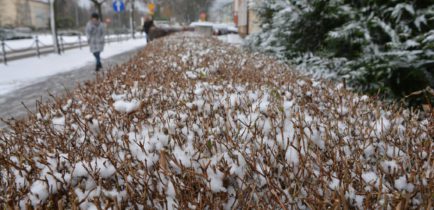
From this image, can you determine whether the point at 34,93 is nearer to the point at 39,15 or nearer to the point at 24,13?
the point at 24,13

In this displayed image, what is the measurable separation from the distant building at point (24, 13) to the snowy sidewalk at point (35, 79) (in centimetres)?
4149

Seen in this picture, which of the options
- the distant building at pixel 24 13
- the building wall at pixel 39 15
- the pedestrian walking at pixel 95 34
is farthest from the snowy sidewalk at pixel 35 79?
the building wall at pixel 39 15

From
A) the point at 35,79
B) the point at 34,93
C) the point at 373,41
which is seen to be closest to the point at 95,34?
the point at 35,79

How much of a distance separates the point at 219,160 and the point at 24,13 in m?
64.9

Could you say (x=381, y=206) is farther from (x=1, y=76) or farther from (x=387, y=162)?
(x=1, y=76)

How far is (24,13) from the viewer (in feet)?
185

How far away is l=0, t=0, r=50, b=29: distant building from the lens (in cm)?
5225

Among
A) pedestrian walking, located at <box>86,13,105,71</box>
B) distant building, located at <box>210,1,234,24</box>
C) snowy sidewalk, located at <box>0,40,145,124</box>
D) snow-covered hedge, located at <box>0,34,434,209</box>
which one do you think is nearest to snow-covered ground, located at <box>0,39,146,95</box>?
snowy sidewalk, located at <box>0,40,145,124</box>

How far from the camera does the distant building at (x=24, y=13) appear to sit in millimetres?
52250

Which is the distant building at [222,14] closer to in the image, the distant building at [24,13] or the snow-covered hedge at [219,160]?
the distant building at [24,13]

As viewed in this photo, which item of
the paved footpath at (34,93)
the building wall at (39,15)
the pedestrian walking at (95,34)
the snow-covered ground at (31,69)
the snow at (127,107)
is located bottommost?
the paved footpath at (34,93)

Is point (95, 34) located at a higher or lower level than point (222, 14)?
lower

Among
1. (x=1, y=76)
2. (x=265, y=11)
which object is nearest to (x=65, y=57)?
(x=1, y=76)

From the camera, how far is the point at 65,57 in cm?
1867
